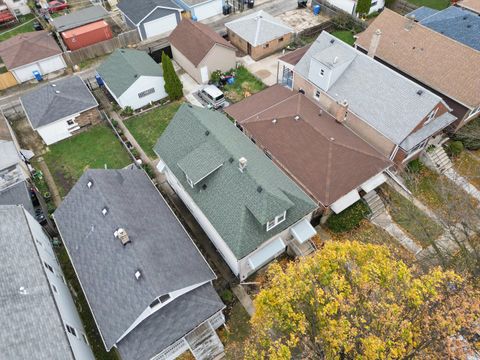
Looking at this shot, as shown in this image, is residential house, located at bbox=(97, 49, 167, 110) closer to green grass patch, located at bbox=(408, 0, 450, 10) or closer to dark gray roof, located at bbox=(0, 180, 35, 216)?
dark gray roof, located at bbox=(0, 180, 35, 216)

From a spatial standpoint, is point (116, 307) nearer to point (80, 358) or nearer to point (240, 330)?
point (80, 358)

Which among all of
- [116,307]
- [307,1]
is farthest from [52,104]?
[307,1]

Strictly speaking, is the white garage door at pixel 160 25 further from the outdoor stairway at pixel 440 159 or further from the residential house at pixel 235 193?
the outdoor stairway at pixel 440 159

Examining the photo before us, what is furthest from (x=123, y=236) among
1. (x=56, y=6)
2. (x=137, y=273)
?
(x=56, y=6)

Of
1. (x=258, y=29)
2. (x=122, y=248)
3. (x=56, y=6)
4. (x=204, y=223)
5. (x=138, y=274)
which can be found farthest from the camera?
(x=56, y=6)

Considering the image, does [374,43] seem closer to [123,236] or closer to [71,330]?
[123,236]

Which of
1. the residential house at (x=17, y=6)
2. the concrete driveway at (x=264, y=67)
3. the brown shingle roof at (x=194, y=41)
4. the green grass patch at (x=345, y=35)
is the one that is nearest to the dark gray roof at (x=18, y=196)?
the brown shingle roof at (x=194, y=41)

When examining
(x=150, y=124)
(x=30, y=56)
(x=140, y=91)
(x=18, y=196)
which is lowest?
(x=150, y=124)
